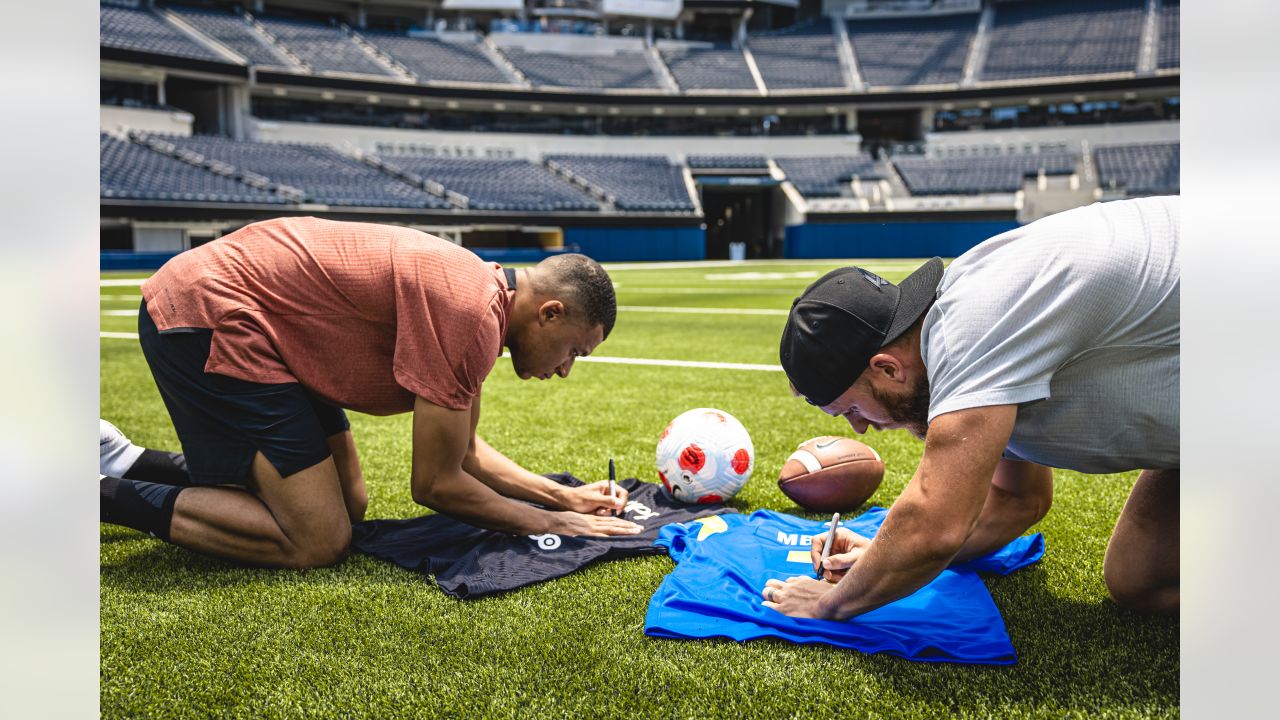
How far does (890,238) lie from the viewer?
38000 millimetres

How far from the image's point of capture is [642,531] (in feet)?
11.5

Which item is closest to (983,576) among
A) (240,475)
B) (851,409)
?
(851,409)

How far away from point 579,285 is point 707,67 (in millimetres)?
49331

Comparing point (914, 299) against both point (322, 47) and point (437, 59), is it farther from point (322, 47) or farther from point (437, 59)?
point (437, 59)

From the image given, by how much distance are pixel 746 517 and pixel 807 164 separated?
42.7 metres

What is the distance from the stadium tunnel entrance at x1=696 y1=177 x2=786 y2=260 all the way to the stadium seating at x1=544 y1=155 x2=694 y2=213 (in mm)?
2457

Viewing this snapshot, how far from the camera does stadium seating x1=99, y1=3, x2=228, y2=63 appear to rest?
3447cm

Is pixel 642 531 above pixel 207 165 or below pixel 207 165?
below

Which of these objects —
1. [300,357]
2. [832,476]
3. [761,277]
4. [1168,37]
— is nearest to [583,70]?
[761,277]

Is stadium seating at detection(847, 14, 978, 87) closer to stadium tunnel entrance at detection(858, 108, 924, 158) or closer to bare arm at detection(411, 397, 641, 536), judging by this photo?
stadium tunnel entrance at detection(858, 108, 924, 158)

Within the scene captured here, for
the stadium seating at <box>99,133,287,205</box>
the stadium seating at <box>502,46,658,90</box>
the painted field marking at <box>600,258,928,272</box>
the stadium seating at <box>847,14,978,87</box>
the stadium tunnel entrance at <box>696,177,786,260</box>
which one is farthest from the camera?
the stadium seating at <box>847,14,978,87</box>

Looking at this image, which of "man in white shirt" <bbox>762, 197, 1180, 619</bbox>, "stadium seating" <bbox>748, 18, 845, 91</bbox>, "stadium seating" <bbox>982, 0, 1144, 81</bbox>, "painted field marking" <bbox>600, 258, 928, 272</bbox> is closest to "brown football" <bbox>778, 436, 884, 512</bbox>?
"man in white shirt" <bbox>762, 197, 1180, 619</bbox>

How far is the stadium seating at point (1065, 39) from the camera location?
141ft
